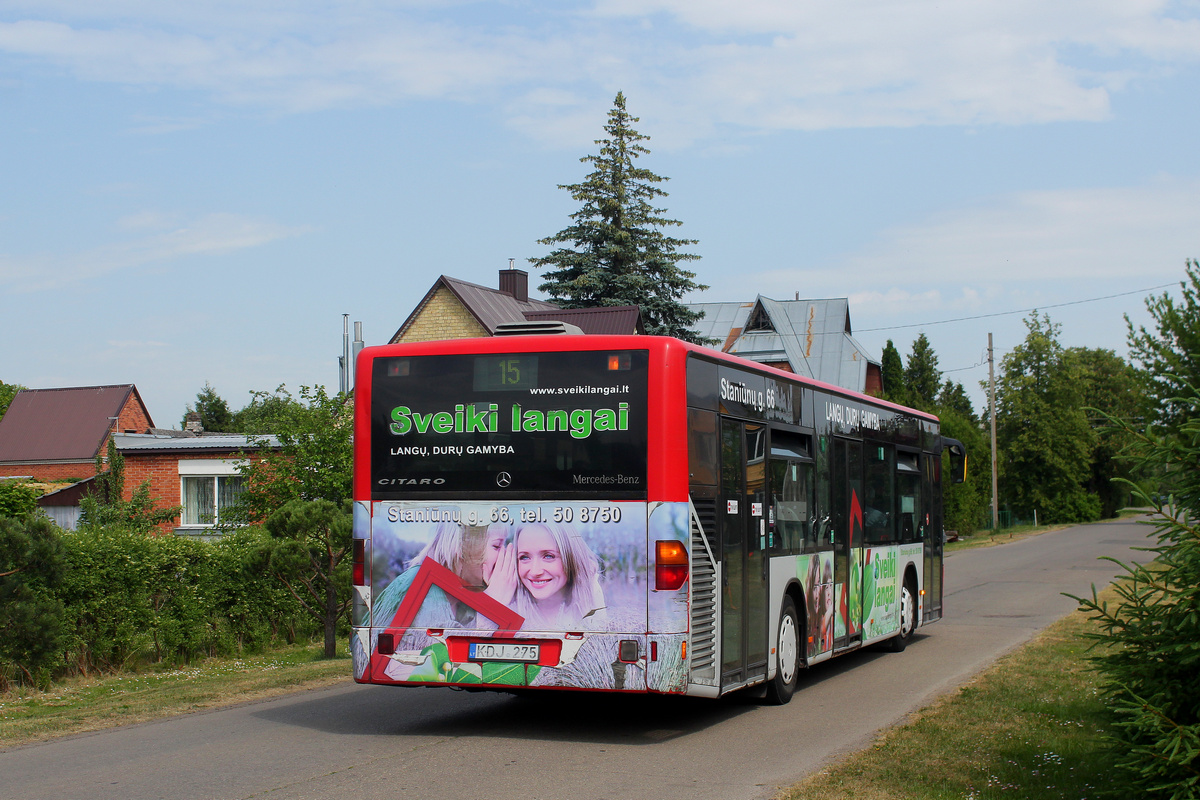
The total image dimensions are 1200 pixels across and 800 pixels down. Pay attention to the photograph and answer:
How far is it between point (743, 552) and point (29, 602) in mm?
8013

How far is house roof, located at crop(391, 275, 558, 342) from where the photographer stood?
3987 cm

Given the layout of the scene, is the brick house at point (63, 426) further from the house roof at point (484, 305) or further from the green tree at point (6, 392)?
the green tree at point (6, 392)

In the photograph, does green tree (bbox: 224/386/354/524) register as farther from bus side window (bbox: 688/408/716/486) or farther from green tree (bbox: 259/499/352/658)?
bus side window (bbox: 688/408/716/486)

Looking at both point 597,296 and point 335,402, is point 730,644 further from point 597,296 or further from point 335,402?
point 597,296

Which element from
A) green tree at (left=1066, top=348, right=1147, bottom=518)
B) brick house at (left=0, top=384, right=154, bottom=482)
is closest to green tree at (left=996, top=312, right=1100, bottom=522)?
green tree at (left=1066, top=348, right=1147, bottom=518)

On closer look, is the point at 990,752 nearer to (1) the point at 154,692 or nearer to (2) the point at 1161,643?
(2) the point at 1161,643

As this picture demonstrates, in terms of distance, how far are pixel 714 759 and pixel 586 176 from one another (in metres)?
36.6

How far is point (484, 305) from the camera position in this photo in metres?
41.0

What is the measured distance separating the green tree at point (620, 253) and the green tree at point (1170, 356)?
112 feet

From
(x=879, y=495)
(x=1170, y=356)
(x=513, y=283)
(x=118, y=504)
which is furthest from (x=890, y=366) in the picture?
(x=1170, y=356)

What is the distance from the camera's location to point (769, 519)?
10047 mm

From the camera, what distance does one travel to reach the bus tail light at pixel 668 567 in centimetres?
→ 826

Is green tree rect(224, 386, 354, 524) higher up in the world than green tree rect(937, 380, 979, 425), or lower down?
lower down

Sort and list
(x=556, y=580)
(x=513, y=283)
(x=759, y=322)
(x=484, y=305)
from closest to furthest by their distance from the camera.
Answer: (x=556, y=580) → (x=484, y=305) → (x=513, y=283) → (x=759, y=322)
